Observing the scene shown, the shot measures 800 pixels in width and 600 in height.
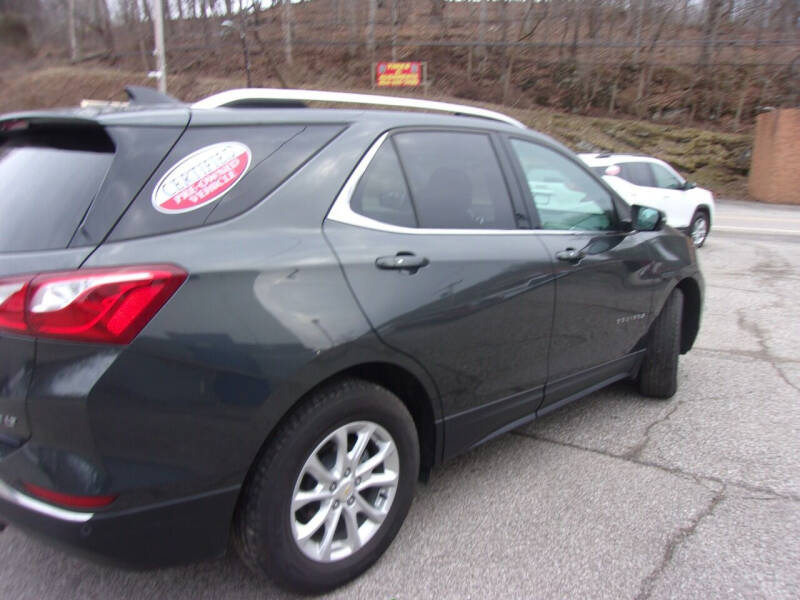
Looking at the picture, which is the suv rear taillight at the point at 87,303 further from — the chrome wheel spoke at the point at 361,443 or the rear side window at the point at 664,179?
the rear side window at the point at 664,179

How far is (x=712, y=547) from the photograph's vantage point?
2762 mm

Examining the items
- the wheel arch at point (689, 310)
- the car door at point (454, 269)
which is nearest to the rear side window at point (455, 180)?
the car door at point (454, 269)

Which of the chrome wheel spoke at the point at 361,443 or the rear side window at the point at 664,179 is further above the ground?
the chrome wheel spoke at the point at 361,443

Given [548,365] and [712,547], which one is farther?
[548,365]

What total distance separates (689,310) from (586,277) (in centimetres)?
170

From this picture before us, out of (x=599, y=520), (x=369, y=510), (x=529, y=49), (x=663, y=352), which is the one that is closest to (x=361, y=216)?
(x=369, y=510)

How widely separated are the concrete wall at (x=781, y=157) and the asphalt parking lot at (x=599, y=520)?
20.7 m

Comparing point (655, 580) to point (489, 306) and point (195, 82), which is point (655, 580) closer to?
point (489, 306)

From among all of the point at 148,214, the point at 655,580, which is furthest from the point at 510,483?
the point at 148,214

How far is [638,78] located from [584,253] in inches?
1214

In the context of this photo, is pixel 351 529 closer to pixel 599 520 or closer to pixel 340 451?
pixel 340 451

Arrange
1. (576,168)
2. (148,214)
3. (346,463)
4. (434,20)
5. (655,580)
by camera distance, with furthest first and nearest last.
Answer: (434,20) < (576,168) < (655,580) < (346,463) < (148,214)

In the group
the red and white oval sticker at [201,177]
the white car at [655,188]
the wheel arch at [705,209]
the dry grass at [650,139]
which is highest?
the red and white oval sticker at [201,177]

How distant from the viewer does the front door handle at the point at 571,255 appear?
3.25m
